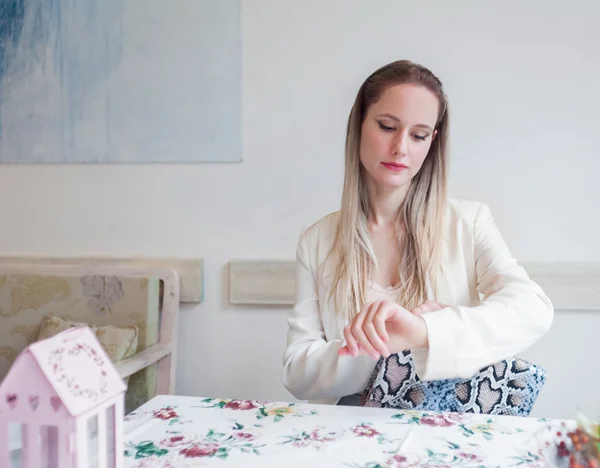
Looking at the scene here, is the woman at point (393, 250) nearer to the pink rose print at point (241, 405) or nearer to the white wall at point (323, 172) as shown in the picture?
the pink rose print at point (241, 405)

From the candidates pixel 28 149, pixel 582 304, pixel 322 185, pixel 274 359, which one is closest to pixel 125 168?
pixel 28 149

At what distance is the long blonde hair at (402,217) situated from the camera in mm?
1326

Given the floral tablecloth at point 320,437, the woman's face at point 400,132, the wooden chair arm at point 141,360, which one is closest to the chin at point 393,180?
the woman's face at point 400,132

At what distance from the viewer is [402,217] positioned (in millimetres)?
1419

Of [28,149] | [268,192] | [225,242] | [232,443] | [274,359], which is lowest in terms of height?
[274,359]

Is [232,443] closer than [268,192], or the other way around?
[232,443]

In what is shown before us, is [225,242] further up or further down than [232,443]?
further up

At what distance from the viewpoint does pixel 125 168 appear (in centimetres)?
206

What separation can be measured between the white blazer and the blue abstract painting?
2.44 feet

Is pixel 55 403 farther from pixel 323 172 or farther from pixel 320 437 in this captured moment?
pixel 323 172

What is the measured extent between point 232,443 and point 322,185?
115 cm

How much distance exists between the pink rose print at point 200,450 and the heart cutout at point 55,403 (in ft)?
0.98

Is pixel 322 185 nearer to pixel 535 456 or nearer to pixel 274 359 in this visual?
pixel 274 359

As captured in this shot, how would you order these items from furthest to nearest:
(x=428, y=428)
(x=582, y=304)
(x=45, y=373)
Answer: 1. (x=582, y=304)
2. (x=428, y=428)
3. (x=45, y=373)
